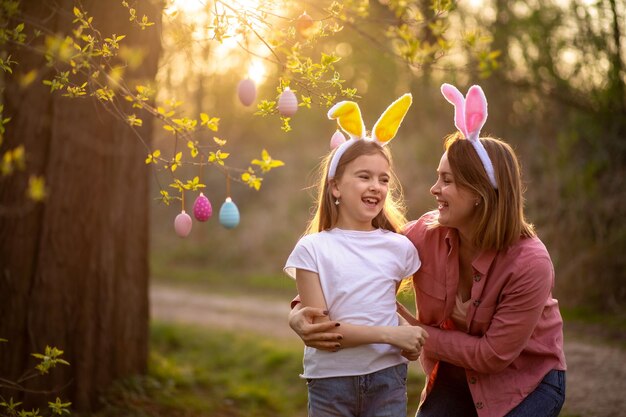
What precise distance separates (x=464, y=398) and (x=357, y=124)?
123 cm

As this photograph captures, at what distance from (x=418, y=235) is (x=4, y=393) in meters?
2.55

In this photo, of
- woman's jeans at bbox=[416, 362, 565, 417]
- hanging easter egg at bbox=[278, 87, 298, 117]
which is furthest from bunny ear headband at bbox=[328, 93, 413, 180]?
woman's jeans at bbox=[416, 362, 565, 417]

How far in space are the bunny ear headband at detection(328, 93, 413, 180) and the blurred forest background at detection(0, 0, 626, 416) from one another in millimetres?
161

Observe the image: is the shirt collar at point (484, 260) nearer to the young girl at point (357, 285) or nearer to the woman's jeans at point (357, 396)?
the young girl at point (357, 285)

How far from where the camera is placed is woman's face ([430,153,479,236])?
2939mm

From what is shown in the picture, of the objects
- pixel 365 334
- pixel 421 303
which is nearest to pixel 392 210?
pixel 421 303

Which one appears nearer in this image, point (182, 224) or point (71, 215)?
point (182, 224)

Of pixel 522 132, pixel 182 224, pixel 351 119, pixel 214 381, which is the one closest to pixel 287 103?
pixel 351 119

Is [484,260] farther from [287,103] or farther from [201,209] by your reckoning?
[201,209]

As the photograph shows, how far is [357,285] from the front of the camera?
8.95ft

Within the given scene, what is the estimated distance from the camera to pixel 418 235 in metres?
3.13

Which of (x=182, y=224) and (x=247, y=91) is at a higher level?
(x=247, y=91)

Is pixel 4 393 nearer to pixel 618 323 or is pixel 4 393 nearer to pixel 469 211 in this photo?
pixel 469 211

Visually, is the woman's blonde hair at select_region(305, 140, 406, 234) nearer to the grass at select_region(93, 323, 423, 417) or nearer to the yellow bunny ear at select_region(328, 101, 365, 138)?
the yellow bunny ear at select_region(328, 101, 365, 138)
